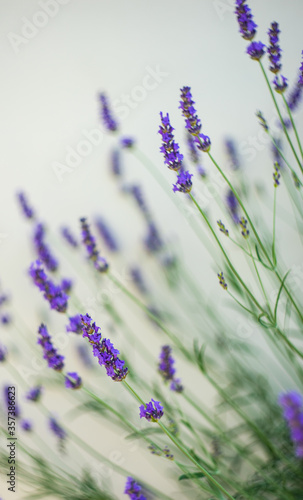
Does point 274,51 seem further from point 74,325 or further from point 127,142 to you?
point 74,325

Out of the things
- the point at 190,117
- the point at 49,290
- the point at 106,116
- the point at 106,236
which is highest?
the point at 106,116

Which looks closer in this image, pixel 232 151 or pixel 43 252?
pixel 43 252

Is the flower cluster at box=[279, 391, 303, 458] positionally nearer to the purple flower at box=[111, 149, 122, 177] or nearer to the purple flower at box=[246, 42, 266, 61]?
the purple flower at box=[246, 42, 266, 61]

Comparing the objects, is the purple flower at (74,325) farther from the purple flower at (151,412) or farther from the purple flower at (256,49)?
the purple flower at (256,49)

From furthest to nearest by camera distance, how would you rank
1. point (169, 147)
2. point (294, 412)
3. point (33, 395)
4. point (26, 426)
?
1. point (26, 426)
2. point (33, 395)
3. point (169, 147)
4. point (294, 412)

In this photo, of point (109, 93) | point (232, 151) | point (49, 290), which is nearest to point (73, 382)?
point (49, 290)

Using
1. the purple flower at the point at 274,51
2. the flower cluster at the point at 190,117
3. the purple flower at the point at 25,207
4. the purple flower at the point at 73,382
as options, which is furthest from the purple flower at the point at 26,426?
the purple flower at the point at 274,51
